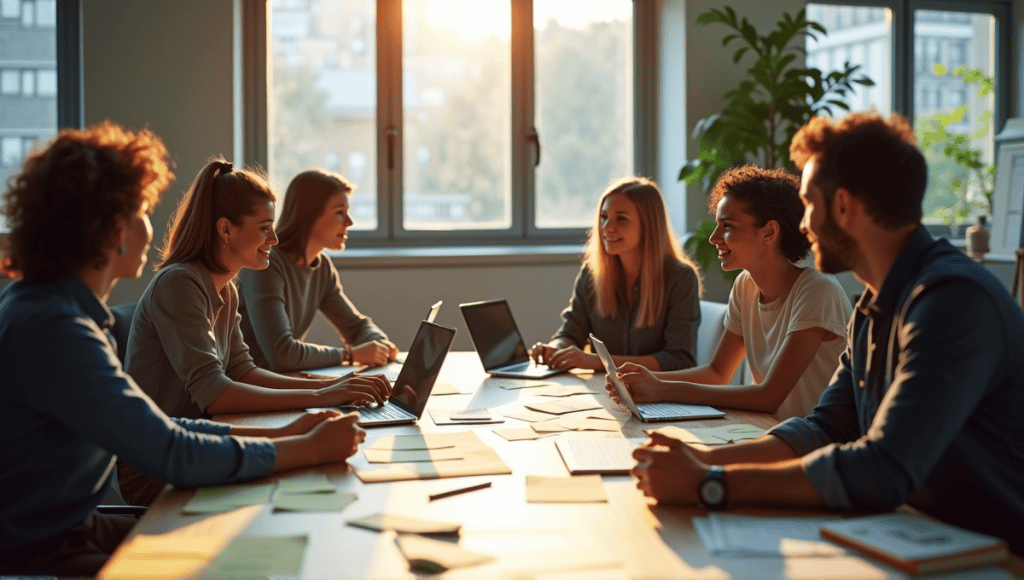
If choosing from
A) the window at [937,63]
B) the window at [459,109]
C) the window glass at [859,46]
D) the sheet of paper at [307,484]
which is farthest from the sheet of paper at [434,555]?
the window at [937,63]

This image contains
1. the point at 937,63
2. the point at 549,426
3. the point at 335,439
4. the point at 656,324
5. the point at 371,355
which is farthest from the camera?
the point at 937,63

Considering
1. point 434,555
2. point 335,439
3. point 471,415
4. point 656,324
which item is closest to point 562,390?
point 471,415

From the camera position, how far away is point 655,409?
1998 mm

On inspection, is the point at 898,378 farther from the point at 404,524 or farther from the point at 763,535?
the point at 404,524

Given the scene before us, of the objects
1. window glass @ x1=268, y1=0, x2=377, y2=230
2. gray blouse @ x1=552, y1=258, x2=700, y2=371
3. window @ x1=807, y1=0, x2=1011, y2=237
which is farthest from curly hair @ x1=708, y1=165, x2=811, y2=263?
window @ x1=807, y1=0, x2=1011, y2=237

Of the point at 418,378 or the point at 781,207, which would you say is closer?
the point at 418,378

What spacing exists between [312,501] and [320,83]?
3.63 m

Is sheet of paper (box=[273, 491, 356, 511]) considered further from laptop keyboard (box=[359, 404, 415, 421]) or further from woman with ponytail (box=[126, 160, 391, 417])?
woman with ponytail (box=[126, 160, 391, 417])

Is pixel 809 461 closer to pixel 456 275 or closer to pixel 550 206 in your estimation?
pixel 456 275

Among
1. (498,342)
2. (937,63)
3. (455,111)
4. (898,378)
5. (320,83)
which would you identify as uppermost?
(937,63)

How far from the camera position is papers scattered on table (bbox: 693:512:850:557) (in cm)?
108

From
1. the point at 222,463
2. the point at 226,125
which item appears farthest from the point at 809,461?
the point at 226,125

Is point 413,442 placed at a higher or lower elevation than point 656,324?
lower

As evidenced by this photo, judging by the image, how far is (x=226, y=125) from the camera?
4.16m
